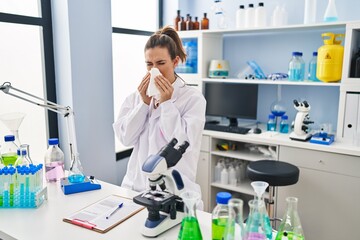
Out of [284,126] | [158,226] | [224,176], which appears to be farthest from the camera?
[224,176]

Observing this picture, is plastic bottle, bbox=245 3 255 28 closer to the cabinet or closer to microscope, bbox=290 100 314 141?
microscope, bbox=290 100 314 141

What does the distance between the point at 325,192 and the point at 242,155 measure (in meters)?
0.74

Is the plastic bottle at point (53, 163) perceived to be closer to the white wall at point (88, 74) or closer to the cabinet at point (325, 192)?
the white wall at point (88, 74)

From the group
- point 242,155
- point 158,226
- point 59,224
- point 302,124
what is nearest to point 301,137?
point 302,124

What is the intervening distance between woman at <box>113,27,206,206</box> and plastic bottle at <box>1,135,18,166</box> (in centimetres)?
53

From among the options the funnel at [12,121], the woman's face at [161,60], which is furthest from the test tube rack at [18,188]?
the woman's face at [161,60]

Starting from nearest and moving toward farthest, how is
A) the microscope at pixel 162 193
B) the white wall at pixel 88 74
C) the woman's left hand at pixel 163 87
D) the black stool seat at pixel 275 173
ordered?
the microscope at pixel 162 193 → the woman's left hand at pixel 163 87 → the black stool seat at pixel 275 173 → the white wall at pixel 88 74

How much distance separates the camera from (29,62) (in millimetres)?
2541

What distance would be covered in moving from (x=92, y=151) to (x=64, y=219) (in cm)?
141

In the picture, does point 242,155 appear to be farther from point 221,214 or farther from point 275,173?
point 221,214

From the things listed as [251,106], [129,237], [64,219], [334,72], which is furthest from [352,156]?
[64,219]

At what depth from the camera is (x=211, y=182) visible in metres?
3.12

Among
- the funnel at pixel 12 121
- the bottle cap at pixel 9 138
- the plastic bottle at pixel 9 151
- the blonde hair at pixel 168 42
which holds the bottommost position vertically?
the plastic bottle at pixel 9 151

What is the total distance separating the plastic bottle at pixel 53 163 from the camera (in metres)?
1.79
